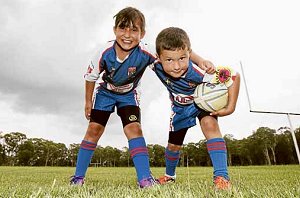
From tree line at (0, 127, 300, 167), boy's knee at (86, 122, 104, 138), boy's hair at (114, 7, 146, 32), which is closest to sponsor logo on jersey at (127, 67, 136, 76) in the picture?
boy's hair at (114, 7, 146, 32)

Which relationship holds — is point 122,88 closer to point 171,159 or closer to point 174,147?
point 174,147

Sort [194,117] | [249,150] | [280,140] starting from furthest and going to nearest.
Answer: [249,150] → [280,140] → [194,117]

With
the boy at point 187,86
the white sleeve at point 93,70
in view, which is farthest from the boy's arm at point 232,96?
the white sleeve at point 93,70

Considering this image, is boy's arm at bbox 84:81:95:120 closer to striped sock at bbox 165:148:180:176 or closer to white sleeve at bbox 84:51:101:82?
white sleeve at bbox 84:51:101:82

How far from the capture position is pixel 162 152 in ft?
261

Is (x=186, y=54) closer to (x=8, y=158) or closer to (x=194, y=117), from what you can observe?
(x=194, y=117)

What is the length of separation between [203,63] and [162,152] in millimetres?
77908

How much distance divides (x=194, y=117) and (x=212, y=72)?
584 mm

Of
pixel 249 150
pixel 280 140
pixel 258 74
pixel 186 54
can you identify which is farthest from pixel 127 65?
pixel 249 150

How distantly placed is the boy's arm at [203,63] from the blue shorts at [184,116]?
0.46m

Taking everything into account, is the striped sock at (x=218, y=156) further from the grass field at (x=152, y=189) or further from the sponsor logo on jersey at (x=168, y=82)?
the sponsor logo on jersey at (x=168, y=82)

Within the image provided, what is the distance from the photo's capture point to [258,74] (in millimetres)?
20656

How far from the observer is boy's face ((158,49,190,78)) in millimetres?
2871

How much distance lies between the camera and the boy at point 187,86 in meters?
2.88
